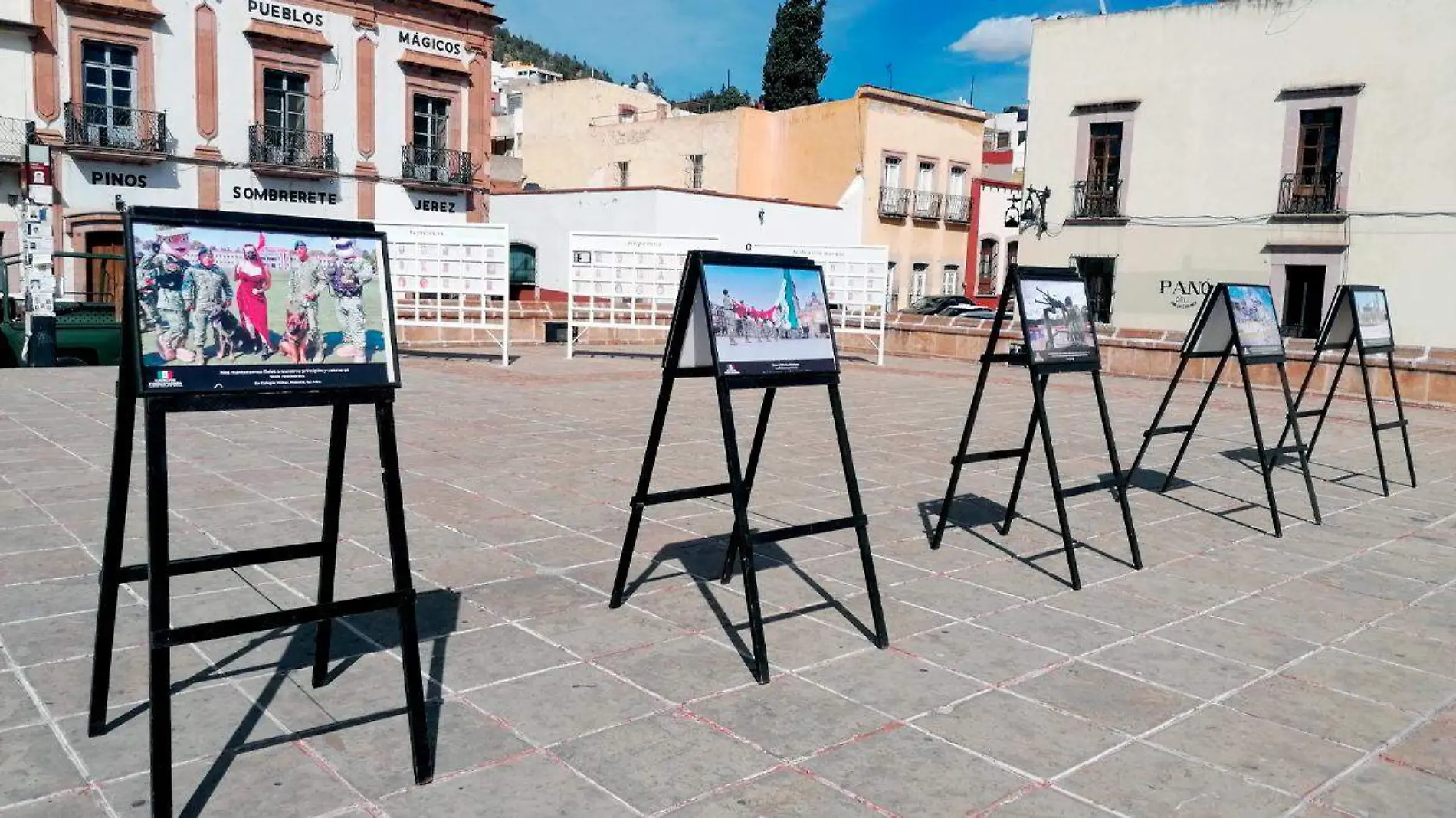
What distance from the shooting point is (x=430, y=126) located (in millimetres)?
Result: 27922

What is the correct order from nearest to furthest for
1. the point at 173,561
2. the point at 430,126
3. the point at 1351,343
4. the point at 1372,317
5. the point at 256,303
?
1. the point at 256,303
2. the point at 173,561
3. the point at 1351,343
4. the point at 1372,317
5. the point at 430,126

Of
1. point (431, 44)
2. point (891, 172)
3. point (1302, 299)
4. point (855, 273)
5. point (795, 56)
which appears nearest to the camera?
point (855, 273)

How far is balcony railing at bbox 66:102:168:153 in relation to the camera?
74.2ft

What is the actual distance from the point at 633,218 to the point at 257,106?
8.62 m

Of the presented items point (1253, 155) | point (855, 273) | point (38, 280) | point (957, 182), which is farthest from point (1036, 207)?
point (38, 280)

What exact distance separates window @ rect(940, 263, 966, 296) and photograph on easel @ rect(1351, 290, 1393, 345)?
28.7 m

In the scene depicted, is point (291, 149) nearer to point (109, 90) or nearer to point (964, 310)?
point (109, 90)

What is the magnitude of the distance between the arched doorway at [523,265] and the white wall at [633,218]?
0.18 metres

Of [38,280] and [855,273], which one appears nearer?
[38,280]

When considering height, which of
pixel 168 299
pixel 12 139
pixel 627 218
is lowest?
pixel 168 299

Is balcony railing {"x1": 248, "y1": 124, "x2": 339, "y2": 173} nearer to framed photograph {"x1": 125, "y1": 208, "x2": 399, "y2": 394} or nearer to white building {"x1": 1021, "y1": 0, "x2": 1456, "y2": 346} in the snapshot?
white building {"x1": 1021, "y1": 0, "x2": 1456, "y2": 346}

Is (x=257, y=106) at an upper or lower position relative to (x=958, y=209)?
upper

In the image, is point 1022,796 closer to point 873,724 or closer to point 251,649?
point 873,724

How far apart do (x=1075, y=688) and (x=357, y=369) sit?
261 centimetres
